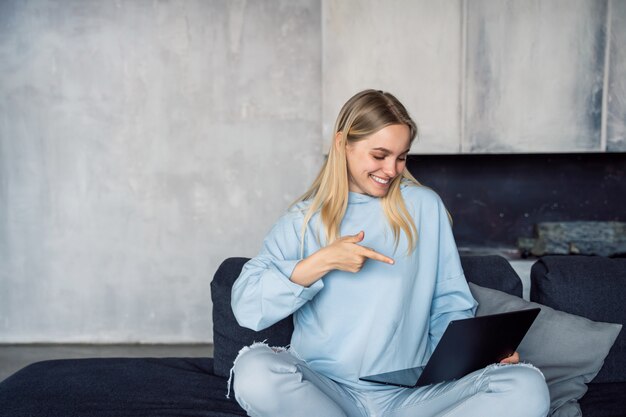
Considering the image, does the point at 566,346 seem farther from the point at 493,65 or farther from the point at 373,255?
the point at 493,65

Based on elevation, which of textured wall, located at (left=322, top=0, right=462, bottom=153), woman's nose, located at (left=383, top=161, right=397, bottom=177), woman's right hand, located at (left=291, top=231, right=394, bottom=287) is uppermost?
textured wall, located at (left=322, top=0, right=462, bottom=153)

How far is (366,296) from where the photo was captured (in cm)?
188

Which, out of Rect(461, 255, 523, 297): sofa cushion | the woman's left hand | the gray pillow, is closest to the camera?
the woman's left hand

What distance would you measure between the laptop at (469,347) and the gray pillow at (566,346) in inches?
12.1

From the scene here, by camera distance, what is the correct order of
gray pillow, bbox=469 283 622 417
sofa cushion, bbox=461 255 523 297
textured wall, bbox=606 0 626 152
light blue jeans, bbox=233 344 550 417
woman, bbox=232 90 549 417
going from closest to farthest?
light blue jeans, bbox=233 344 550 417 < woman, bbox=232 90 549 417 < gray pillow, bbox=469 283 622 417 < sofa cushion, bbox=461 255 523 297 < textured wall, bbox=606 0 626 152

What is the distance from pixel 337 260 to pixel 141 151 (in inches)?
113

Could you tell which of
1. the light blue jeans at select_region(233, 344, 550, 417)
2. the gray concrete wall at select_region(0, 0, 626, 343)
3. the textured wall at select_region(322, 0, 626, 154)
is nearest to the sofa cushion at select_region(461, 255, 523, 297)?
the light blue jeans at select_region(233, 344, 550, 417)

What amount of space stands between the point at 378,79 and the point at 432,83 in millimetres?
315

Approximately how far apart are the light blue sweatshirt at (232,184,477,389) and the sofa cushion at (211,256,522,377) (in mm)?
158

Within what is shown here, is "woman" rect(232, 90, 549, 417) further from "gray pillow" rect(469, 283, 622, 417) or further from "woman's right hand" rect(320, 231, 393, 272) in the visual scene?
"gray pillow" rect(469, 283, 622, 417)

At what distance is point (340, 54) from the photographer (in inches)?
147

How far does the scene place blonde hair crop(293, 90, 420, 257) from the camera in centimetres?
190

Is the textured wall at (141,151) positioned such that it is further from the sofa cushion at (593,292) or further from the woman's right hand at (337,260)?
the woman's right hand at (337,260)

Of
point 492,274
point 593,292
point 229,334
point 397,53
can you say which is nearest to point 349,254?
point 229,334
